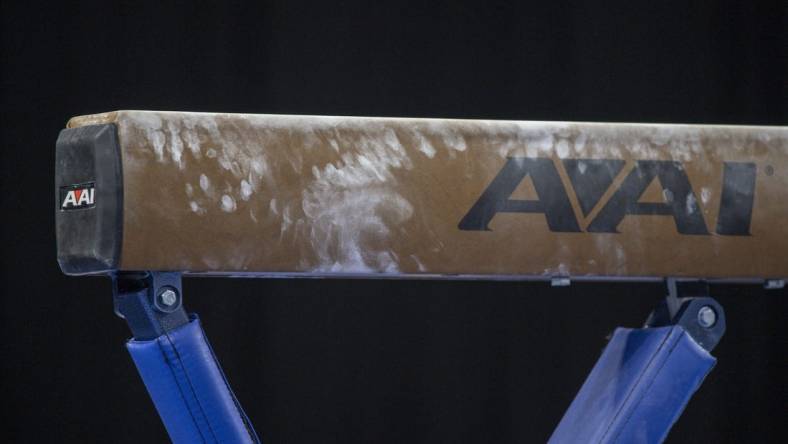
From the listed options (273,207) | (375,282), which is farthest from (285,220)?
(375,282)

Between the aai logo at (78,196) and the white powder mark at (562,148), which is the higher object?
the aai logo at (78,196)

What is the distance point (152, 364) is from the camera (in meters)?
1.74

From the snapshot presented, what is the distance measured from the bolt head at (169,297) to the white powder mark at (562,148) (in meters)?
0.71

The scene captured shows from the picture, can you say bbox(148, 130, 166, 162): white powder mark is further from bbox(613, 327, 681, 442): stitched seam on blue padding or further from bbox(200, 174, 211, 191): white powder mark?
bbox(613, 327, 681, 442): stitched seam on blue padding

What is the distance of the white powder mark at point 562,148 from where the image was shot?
1838 millimetres

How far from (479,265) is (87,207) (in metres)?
0.67

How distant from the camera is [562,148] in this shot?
1.84 meters

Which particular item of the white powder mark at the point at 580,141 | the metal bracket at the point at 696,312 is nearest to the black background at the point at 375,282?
the metal bracket at the point at 696,312

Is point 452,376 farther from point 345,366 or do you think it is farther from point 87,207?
point 87,207

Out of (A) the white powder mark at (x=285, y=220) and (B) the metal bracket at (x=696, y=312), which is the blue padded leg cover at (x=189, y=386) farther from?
(B) the metal bracket at (x=696, y=312)

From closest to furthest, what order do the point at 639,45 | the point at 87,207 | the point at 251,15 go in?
the point at 87,207 → the point at 251,15 → the point at 639,45

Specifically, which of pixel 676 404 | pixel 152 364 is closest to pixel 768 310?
pixel 676 404

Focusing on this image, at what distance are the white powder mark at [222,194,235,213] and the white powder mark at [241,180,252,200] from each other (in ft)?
0.07

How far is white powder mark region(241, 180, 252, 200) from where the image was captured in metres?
1.74
